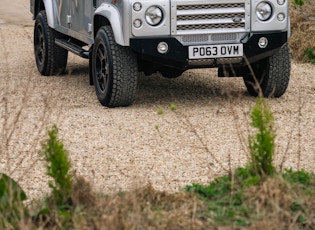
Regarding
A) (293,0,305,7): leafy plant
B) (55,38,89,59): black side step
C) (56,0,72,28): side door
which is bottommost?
(293,0,305,7): leafy plant

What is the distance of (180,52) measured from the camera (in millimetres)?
9266

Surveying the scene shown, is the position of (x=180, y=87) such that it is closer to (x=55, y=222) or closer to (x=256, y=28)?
(x=256, y=28)

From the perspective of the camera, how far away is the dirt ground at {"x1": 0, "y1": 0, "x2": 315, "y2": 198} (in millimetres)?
6836

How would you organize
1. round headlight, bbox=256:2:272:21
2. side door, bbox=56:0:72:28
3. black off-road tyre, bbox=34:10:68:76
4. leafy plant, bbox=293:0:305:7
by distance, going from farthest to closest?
leafy plant, bbox=293:0:305:7 < black off-road tyre, bbox=34:10:68:76 < side door, bbox=56:0:72:28 < round headlight, bbox=256:2:272:21

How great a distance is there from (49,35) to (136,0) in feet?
9.45

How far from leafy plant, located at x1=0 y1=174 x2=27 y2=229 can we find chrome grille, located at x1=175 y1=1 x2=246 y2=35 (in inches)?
161

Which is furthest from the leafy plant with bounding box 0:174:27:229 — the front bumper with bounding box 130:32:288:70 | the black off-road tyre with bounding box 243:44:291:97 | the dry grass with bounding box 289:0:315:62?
the dry grass with bounding box 289:0:315:62

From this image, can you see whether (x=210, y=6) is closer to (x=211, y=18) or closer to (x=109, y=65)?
(x=211, y=18)

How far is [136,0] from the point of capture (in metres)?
9.22

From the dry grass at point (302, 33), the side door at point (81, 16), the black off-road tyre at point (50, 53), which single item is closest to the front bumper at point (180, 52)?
the side door at point (81, 16)

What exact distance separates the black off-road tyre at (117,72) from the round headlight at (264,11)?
4.14 ft

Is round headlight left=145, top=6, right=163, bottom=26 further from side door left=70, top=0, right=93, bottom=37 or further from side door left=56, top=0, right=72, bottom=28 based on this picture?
side door left=56, top=0, right=72, bottom=28

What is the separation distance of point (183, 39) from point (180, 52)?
5.2 inches

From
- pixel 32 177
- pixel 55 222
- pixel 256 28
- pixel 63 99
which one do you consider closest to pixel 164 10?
pixel 256 28
